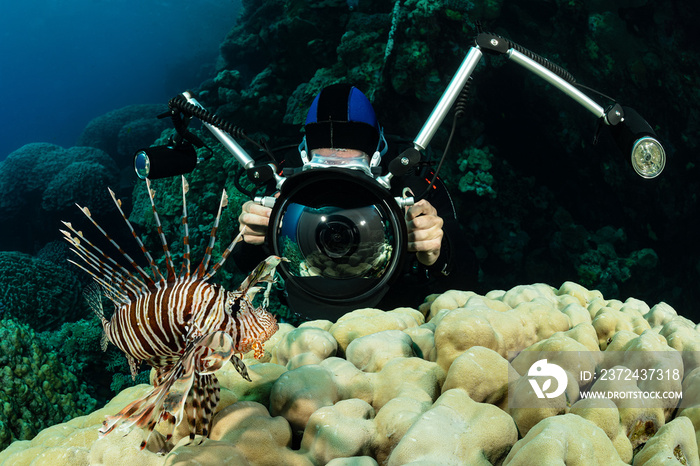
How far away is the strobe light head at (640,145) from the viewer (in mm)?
1598

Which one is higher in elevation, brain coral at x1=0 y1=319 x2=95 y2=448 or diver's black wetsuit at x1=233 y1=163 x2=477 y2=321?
diver's black wetsuit at x1=233 y1=163 x2=477 y2=321

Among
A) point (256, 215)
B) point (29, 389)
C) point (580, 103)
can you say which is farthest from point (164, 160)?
point (29, 389)

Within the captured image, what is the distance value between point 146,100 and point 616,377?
4112cm

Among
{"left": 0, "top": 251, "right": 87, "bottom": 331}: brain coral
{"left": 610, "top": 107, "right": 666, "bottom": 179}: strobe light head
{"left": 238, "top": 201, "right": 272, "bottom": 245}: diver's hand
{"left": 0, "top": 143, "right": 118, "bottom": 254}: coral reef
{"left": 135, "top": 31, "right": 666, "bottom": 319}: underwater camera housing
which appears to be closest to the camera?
{"left": 610, "top": 107, "right": 666, "bottom": 179}: strobe light head

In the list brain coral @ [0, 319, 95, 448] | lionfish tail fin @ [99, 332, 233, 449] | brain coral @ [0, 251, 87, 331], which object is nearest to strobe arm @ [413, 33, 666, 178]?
lionfish tail fin @ [99, 332, 233, 449]

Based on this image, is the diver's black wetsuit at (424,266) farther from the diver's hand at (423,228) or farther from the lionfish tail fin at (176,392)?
the lionfish tail fin at (176,392)

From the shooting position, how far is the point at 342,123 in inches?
83.7

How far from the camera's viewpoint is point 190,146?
7.17ft

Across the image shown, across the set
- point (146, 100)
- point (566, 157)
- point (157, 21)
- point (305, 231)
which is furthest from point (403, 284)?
point (157, 21)

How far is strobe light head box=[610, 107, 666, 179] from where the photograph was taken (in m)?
1.60

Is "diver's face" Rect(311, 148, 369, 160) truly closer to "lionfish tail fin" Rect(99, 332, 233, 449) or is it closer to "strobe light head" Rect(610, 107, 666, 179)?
"strobe light head" Rect(610, 107, 666, 179)

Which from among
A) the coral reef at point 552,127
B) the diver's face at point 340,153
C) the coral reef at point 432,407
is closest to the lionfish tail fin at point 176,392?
the coral reef at point 432,407

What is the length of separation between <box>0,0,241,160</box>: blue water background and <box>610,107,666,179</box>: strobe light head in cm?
3721

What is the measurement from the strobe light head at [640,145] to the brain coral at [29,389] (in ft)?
13.5
